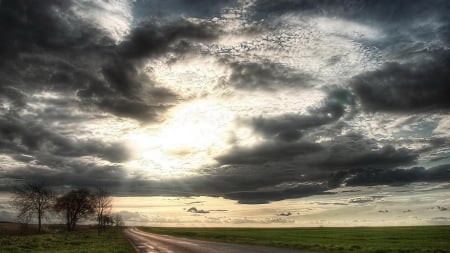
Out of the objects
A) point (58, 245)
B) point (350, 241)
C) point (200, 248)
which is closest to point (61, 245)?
point (58, 245)

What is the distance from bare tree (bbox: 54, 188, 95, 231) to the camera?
10388 centimetres

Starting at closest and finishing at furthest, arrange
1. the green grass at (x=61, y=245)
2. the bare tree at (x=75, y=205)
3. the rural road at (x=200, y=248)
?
the rural road at (x=200, y=248)
the green grass at (x=61, y=245)
the bare tree at (x=75, y=205)

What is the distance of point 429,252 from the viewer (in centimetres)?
3334

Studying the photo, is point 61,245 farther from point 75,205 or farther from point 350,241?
point 75,205

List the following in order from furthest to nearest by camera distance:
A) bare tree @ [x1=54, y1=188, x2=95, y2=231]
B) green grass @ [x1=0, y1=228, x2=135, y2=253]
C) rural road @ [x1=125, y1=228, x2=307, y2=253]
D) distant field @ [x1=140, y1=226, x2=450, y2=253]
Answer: bare tree @ [x1=54, y1=188, x2=95, y2=231]
distant field @ [x1=140, y1=226, x2=450, y2=253]
green grass @ [x1=0, y1=228, x2=135, y2=253]
rural road @ [x1=125, y1=228, x2=307, y2=253]

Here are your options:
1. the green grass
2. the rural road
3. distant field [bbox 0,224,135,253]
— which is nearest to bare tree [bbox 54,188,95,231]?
distant field [bbox 0,224,135,253]

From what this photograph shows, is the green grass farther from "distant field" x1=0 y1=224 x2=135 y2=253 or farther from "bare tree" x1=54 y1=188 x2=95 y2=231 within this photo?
"bare tree" x1=54 y1=188 x2=95 y2=231

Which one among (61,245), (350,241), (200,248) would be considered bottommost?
(350,241)

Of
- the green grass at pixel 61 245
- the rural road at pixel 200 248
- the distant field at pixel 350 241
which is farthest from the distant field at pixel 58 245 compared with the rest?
the distant field at pixel 350 241

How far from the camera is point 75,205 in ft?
347

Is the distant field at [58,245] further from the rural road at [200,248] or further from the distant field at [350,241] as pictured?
the distant field at [350,241]

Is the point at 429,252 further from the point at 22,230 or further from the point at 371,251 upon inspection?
the point at 22,230

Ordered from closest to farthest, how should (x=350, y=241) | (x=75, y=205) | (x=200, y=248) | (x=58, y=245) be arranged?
(x=200, y=248)
(x=58, y=245)
(x=350, y=241)
(x=75, y=205)

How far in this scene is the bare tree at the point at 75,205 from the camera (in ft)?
341
